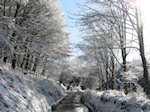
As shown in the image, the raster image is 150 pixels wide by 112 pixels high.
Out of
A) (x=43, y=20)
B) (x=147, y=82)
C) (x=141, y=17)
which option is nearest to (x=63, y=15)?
(x=43, y=20)

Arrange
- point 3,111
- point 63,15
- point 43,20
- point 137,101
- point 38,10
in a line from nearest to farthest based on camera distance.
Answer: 1. point 3,111
2. point 137,101
3. point 38,10
4. point 43,20
5. point 63,15

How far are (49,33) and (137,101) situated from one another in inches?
375

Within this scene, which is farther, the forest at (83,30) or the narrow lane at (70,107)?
the narrow lane at (70,107)

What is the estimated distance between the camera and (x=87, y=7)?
7.57m

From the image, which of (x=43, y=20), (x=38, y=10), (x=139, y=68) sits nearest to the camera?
(x=139, y=68)

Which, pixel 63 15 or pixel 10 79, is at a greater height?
pixel 63 15

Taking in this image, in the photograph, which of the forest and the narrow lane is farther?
the narrow lane

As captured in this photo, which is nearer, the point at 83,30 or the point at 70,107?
the point at 83,30

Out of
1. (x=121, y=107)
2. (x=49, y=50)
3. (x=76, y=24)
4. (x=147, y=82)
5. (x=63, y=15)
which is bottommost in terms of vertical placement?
(x=121, y=107)

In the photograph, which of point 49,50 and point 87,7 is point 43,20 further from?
point 87,7

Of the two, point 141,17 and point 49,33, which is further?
point 49,33

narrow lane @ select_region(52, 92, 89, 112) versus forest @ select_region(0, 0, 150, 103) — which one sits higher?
forest @ select_region(0, 0, 150, 103)

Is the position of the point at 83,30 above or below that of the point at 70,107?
above

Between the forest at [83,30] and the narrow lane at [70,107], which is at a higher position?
the forest at [83,30]
